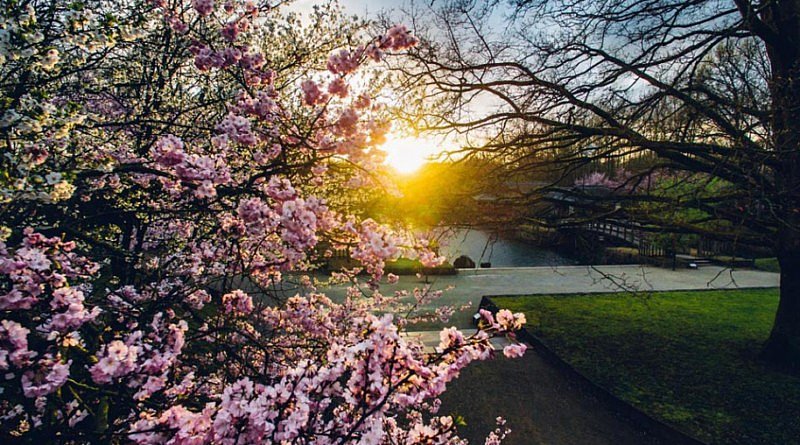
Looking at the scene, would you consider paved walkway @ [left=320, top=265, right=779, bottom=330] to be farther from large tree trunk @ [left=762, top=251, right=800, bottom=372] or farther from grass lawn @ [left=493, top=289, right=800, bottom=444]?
large tree trunk @ [left=762, top=251, right=800, bottom=372]

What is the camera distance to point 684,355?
300 inches

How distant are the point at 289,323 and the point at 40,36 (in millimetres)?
4110

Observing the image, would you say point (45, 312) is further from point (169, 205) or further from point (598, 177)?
point (598, 177)

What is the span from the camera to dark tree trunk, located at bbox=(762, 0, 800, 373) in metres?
5.61

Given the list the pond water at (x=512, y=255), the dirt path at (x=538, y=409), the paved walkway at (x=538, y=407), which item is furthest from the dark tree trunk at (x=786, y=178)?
the pond water at (x=512, y=255)

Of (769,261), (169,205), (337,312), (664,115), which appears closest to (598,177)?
(769,261)

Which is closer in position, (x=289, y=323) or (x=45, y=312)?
(x=45, y=312)

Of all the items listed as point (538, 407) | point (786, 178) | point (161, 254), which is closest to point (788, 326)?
point (786, 178)

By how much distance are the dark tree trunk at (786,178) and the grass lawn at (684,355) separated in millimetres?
565

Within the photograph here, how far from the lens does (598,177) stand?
140 feet

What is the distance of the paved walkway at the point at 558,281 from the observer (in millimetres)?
13992

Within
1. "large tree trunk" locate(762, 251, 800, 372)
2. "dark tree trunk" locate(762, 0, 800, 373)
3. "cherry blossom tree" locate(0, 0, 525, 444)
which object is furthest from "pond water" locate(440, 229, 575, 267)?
"cherry blossom tree" locate(0, 0, 525, 444)

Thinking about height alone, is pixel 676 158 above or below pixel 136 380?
above

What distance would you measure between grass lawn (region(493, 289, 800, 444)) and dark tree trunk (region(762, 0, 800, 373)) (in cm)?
57
